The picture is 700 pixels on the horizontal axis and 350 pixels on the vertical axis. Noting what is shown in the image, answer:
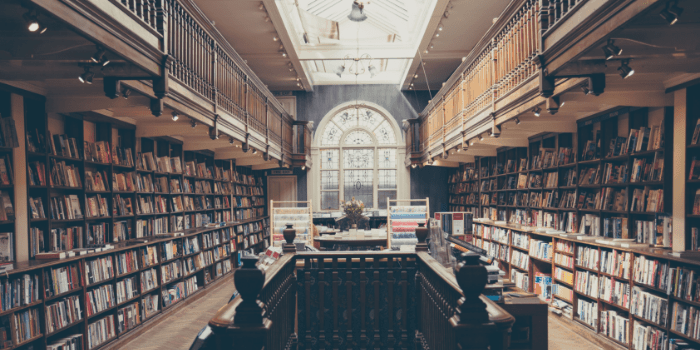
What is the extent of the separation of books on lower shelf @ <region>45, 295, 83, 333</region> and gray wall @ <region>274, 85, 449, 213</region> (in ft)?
33.4

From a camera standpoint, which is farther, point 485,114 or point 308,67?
point 308,67

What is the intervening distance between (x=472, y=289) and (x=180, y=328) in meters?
4.95

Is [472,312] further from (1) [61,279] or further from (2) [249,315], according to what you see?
(1) [61,279]

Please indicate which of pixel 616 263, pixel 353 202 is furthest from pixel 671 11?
pixel 353 202

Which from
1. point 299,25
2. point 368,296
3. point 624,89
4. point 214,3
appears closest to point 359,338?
point 368,296

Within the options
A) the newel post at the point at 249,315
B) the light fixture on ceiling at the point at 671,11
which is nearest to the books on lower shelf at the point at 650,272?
the light fixture on ceiling at the point at 671,11

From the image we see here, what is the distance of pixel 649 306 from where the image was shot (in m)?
4.42

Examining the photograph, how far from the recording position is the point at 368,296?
4176 millimetres

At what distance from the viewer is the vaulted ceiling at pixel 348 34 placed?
908 cm

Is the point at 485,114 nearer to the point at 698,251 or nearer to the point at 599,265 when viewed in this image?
the point at 599,265

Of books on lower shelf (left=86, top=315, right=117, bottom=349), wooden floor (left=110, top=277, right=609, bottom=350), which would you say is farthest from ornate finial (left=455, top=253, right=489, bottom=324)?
books on lower shelf (left=86, top=315, right=117, bottom=349)

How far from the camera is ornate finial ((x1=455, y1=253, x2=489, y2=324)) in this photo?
7.65 feet

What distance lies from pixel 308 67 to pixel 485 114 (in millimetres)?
8801

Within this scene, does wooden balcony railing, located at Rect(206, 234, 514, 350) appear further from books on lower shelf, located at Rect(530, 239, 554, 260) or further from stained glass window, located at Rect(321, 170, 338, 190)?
stained glass window, located at Rect(321, 170, 338, 190)
